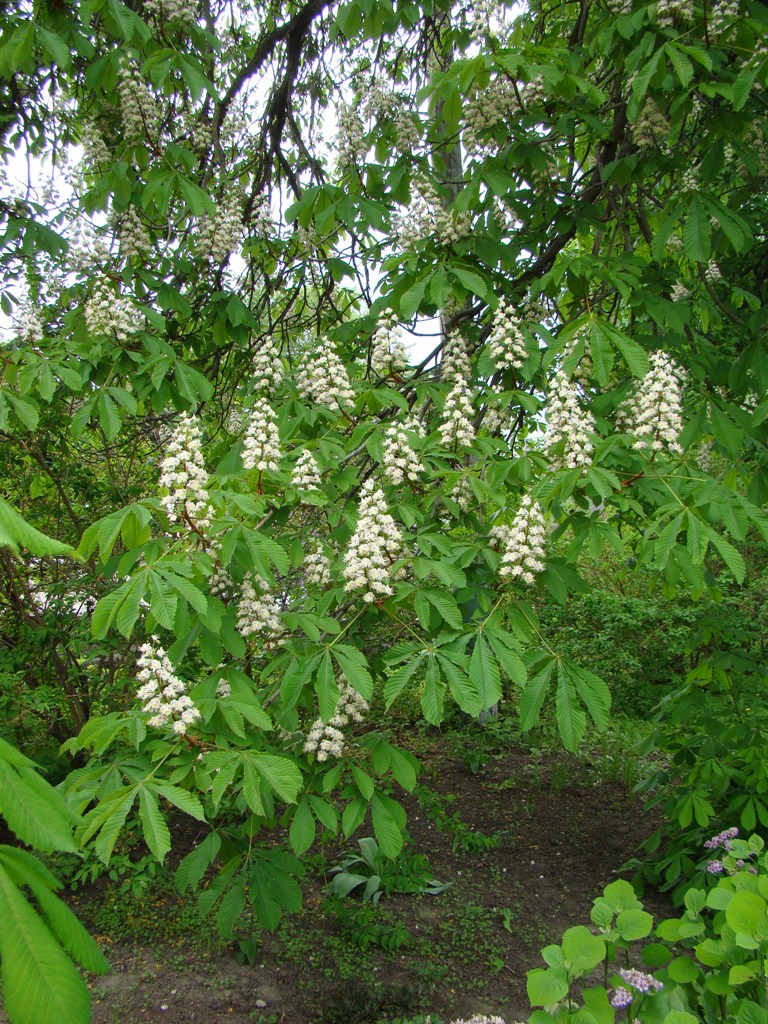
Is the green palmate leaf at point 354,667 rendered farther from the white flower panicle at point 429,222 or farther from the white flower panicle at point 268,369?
the white flower panicle at point 429,222

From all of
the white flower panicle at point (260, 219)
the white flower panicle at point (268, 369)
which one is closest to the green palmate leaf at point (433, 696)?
the white flower panicle at point (268, 369)

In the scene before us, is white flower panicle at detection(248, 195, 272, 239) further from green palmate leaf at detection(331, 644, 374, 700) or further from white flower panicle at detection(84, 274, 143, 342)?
green palmate leaf at detection(331, 644, 374, 700)

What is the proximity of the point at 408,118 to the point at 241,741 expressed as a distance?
9.67ft

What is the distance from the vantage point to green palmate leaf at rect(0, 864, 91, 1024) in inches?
21.3

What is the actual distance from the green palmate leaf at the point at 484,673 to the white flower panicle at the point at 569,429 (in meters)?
0.61

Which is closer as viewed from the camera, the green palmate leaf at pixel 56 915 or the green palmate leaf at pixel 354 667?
the green palmate leaf at pixel 56 915

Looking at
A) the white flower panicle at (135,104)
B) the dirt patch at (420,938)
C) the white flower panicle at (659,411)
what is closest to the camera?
the white flower panicle at (659,411)

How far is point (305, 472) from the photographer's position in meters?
2.20

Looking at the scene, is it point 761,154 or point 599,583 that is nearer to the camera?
point 761,154

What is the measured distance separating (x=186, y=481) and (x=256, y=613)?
1.38 feet

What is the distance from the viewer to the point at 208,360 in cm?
390

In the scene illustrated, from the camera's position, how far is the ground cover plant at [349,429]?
189 centimetres

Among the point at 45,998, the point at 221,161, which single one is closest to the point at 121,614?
the point at 45,998

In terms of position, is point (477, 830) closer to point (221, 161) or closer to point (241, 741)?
point (241, 741)
